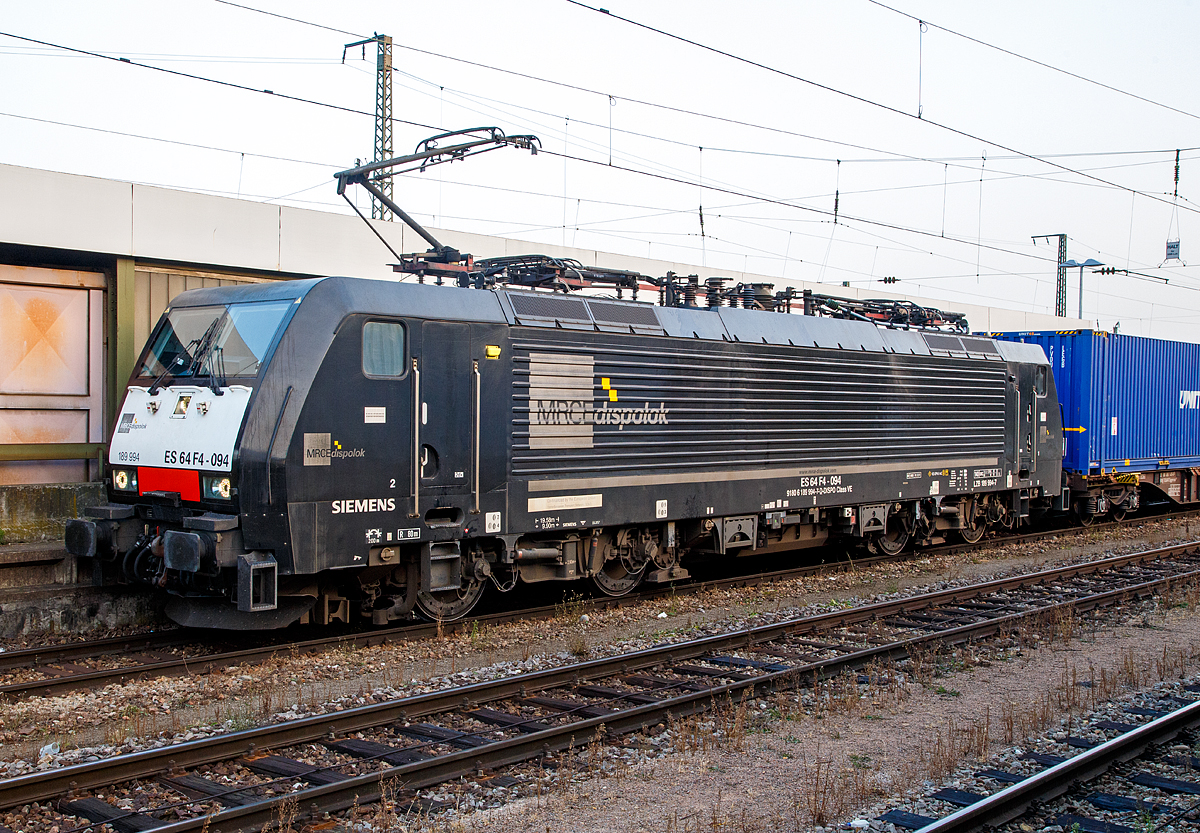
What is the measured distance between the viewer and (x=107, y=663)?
9016 mm

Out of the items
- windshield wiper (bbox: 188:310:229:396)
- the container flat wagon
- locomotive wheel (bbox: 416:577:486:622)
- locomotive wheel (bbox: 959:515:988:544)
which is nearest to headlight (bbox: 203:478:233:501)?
windshield wiper (bbox: 188:310:229:396)

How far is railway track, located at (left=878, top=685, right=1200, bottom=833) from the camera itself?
5617 mm

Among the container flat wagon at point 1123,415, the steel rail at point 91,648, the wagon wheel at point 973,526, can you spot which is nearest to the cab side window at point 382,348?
the steel rail at point 91,648

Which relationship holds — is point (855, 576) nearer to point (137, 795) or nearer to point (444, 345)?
point (444, 345)

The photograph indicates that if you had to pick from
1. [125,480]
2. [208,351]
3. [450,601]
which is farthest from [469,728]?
[125,480]

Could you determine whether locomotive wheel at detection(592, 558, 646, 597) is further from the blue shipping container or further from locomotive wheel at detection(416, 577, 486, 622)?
the blue shipping container

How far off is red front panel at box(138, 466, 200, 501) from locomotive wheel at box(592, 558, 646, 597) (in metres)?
4.74

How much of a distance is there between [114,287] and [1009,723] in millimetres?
11343

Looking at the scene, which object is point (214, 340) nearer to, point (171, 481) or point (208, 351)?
point (208, 351)

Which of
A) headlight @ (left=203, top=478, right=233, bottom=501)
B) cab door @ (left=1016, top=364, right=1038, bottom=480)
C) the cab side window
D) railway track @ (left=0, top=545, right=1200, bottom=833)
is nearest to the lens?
railway track @ (left=0, top=545, right=1200, bottom=833)

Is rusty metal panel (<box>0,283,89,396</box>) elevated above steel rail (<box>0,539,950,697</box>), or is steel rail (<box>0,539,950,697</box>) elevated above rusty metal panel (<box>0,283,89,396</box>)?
rusty metal panel (<box>0,283,89,396</box>)

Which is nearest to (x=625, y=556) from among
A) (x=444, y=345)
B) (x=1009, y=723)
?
(x=444, y=345)

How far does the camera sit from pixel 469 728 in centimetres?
729

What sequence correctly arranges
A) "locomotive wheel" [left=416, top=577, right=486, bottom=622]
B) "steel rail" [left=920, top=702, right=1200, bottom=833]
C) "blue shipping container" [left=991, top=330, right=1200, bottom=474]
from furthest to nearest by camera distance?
"blue shipping container" [left=991, top=330, right=1200, bottom=474]
"locomotive wheel" [left=416, top=577, right=486, bottom=622]
"steel rail" [left=920, top=702, right=1200, bottom=833]
